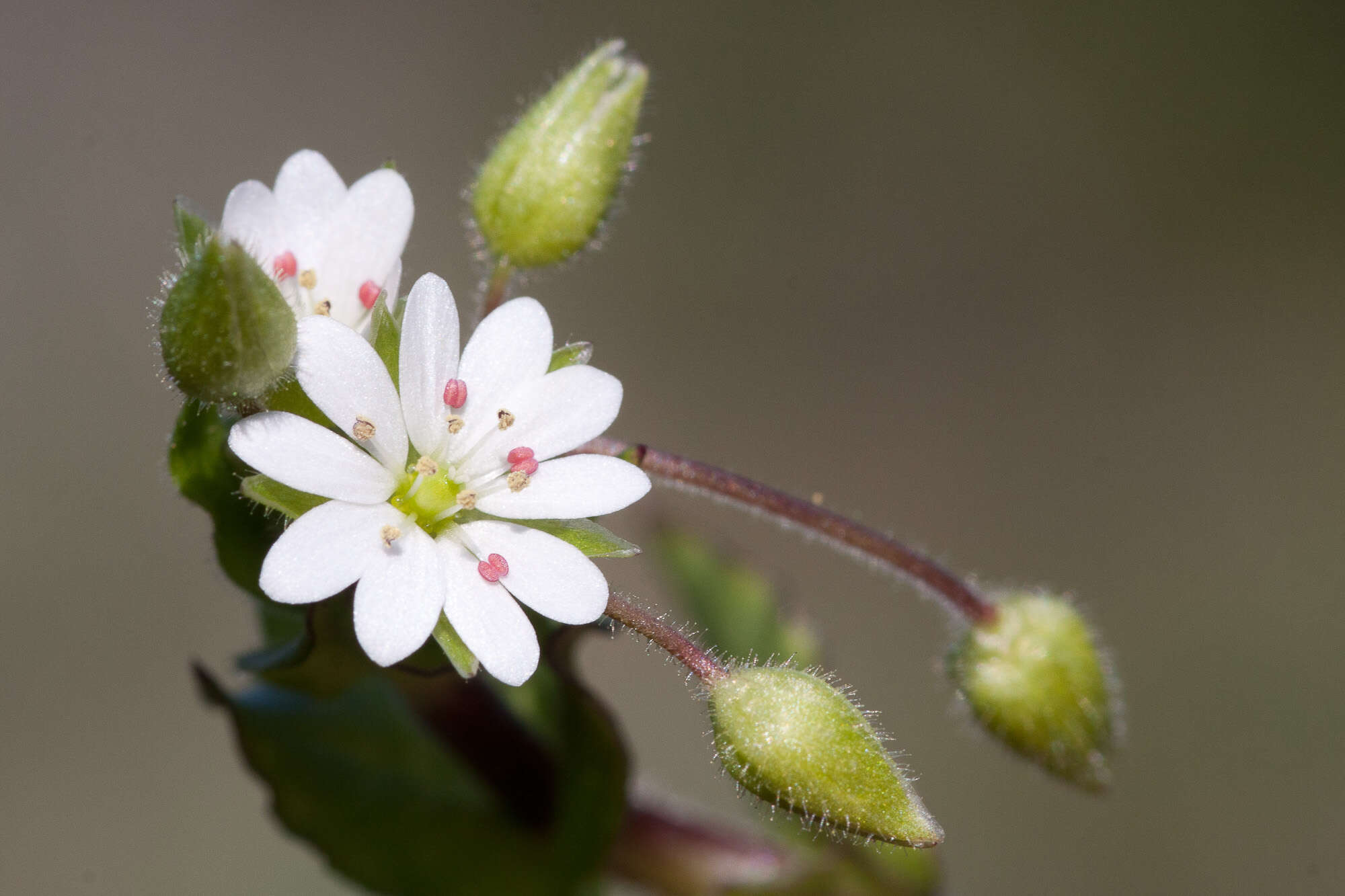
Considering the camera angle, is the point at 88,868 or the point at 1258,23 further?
the point at 1258,23

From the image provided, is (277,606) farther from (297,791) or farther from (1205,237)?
(1205,237)

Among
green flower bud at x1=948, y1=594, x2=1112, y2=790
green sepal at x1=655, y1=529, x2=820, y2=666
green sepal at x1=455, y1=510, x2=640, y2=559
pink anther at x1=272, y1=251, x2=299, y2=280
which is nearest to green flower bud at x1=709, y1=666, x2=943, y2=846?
green sepal at x1=455, y1=510, x2=640, y2=559

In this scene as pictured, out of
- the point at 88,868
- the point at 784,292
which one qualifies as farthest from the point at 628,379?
the point at 88,868

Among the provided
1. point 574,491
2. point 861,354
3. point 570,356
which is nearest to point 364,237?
point 570,356

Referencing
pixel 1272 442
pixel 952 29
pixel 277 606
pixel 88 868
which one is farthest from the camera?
pixel 952 29

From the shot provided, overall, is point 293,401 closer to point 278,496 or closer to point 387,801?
point 278,496

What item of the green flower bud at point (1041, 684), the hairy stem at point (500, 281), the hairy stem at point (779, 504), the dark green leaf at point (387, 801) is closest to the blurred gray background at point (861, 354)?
the dark green leaf at point (387, 801)

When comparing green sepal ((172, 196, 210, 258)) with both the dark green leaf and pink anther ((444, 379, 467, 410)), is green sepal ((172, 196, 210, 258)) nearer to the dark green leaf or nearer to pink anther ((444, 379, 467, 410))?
pink anther ((444, 379, 467, 410))

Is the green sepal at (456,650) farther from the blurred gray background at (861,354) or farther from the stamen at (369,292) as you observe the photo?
the blurred gray background at (861,354)
